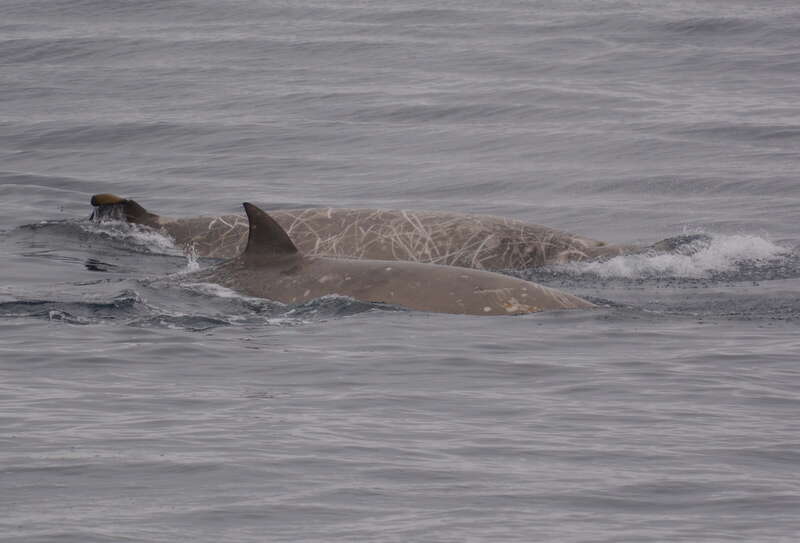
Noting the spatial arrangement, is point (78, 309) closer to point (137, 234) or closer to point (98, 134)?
point (137, 234)

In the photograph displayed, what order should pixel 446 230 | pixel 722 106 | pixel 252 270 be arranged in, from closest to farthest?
pixel 252 270 < pixel 446 230 < pixel 722 106

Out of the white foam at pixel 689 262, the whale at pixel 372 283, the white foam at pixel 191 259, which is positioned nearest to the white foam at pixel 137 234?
the white foam at pixel 191 259

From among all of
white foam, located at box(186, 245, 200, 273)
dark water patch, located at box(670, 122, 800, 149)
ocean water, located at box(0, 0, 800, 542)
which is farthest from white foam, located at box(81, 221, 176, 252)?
dark water patch, located at box(670, 122, 800, 149)

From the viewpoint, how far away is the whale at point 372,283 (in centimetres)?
1360

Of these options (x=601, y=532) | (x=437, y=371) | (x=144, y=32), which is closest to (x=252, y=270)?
(x=437, y=371)

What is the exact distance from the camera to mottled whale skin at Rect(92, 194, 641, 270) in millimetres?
17953

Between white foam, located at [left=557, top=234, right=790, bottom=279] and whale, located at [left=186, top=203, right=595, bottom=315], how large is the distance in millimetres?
3584

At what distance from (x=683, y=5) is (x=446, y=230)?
3148cm

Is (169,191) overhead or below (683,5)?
below

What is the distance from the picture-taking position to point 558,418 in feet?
33.9

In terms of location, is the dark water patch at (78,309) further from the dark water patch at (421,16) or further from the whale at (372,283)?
the dark water patch at (421,16)

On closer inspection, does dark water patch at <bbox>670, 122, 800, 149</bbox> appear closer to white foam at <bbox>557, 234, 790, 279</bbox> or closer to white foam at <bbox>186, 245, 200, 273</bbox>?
white foam at <bbox>557, 234, 790, 279</bbox>

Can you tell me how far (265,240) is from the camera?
13852 millimetres

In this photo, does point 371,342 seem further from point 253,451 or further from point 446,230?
point 446,230
